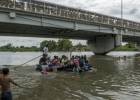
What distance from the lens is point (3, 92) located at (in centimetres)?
1015

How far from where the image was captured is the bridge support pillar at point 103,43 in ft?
227

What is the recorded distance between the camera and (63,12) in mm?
49281

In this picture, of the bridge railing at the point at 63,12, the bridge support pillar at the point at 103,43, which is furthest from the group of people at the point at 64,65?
the bridge support pillar at the point at 103,43

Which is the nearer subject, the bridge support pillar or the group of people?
the group of people

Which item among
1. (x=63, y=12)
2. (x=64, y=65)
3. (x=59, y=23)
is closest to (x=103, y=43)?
(x=63, y=12)

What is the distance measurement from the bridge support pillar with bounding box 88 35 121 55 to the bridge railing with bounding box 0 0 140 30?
157 inches

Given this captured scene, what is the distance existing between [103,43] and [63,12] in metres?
27.4

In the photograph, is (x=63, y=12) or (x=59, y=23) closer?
(x=59, y=23)

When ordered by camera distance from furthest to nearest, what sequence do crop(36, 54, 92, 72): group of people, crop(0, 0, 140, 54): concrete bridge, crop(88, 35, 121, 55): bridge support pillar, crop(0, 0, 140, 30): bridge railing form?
crop(88, 35, 121, 55): bridge support pillar
crop(0, 0, 140, 30): bridge railing
crop(0, 0, 140, 54): concrete bridge
crop(36, 54, 92, 72): group of people

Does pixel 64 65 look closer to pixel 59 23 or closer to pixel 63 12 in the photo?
pixel 59 23

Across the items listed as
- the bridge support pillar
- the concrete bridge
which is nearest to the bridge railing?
the concrete bridge

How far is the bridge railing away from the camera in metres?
38.7

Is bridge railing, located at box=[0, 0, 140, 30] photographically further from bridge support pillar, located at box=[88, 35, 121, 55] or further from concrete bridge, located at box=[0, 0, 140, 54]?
bridge support pillar, located at box=[88, 35, 121, 55]

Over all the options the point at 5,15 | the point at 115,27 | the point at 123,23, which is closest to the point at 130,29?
the point at 123,23
